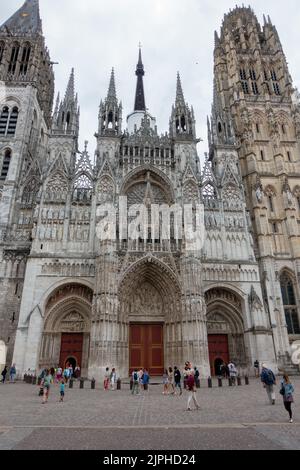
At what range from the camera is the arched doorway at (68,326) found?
76.8 ft

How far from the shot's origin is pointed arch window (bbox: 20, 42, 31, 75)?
36812 millimetres

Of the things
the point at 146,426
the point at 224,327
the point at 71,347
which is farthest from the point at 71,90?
the point at 146,426

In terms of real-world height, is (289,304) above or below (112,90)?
below

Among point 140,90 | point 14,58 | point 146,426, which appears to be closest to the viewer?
point 146,426

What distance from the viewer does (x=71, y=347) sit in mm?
24016

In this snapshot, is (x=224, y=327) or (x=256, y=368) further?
(x=224, y=327)

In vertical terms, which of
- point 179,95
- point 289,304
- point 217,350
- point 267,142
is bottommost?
point 217,350

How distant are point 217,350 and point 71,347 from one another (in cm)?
1210

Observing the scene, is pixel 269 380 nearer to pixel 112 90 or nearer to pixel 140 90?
pixel 112 90

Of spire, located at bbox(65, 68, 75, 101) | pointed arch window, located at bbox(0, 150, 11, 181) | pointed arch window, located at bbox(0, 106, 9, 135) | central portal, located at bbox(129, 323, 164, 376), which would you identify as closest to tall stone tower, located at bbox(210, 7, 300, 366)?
central portal, located at bbox(129, 323, 164, 376)

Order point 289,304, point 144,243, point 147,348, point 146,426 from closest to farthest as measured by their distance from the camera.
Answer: point 146,426 < point 147,348 < point 144,243 < point 289,304

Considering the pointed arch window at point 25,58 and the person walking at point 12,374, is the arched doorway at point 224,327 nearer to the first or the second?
the person walking at point 12,374

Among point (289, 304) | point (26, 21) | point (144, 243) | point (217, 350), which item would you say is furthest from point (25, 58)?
point (289, 304)

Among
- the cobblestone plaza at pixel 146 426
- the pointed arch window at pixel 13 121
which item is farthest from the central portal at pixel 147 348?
the pointed arch window at pixel 13 121
